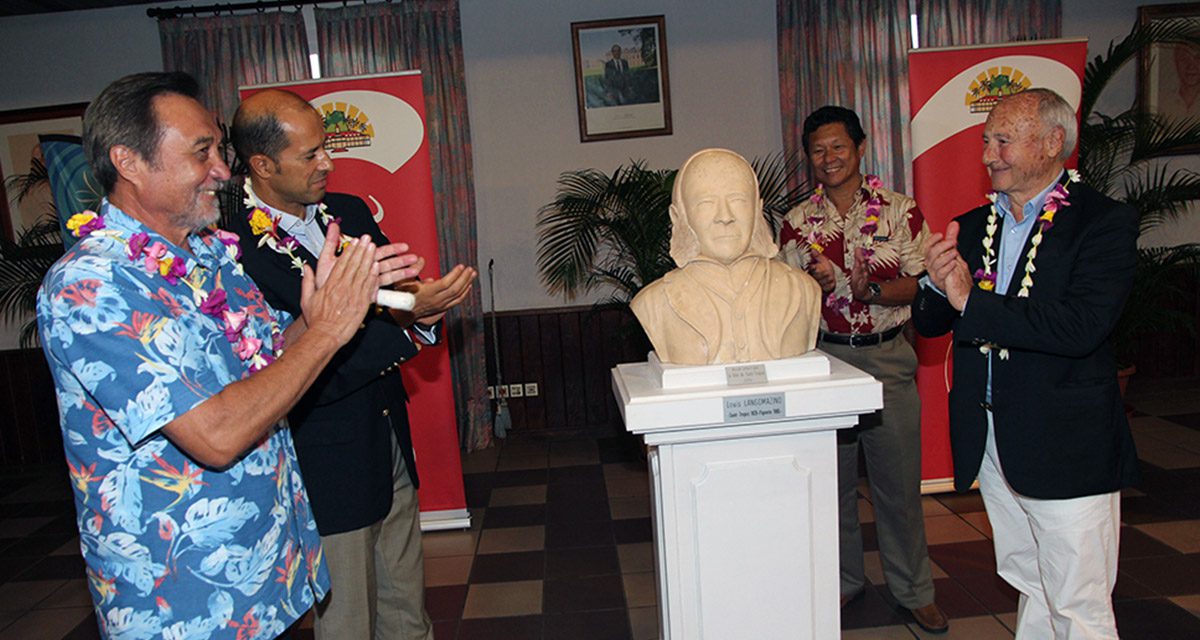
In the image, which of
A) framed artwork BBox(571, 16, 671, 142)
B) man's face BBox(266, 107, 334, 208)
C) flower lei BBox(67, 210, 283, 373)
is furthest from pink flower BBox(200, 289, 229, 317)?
framed artwork BBox(571, 16, 671, 142)

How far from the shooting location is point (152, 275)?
147 cm

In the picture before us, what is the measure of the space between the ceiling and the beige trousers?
5.03 meters

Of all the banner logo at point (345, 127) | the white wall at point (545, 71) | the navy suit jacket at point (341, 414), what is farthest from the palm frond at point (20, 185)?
the navy suit jacket at point (341, 414)

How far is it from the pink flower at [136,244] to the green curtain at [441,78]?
14.2 feet

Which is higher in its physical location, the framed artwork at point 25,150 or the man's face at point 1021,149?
the framed artwork at point 25,150

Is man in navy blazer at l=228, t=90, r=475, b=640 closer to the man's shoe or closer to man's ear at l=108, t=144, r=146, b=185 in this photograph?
man's ear at l=108, t=144, r=146, b=185

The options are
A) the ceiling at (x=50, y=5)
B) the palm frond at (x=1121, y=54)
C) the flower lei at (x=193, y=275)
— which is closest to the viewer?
the flower lei at (x=193, y=275)

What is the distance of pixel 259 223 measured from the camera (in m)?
2.09

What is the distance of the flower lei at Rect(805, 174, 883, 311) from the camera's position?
2908mm

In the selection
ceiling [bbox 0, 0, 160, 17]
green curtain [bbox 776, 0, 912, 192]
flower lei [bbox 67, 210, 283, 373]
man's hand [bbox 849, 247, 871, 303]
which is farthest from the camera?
green curtain [bbox 776, 0, 912, 192]

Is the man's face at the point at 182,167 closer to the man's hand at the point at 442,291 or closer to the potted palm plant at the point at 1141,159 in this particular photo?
the man's hand at the point at 442,291

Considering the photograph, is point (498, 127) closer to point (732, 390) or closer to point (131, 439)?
point (732, 390)

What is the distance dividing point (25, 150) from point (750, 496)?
626cm

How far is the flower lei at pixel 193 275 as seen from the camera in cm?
147
